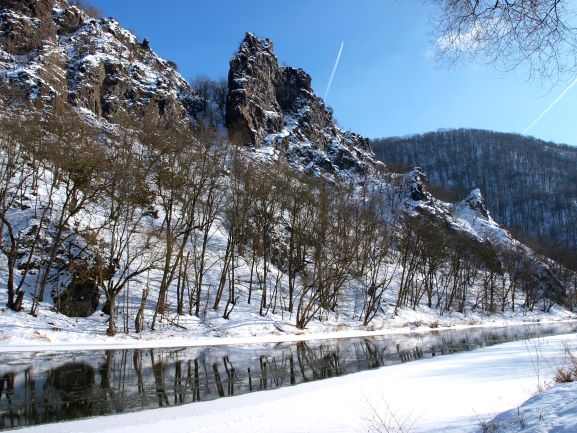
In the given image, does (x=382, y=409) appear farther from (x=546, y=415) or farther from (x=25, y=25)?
(x=25, y=25)

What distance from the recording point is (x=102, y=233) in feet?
117

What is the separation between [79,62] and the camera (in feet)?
238

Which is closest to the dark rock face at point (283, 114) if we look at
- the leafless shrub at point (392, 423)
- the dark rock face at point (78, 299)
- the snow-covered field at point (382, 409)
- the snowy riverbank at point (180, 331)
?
the snowy riverbank at point (180, 331)

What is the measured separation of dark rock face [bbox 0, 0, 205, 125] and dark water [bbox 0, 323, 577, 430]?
149ft

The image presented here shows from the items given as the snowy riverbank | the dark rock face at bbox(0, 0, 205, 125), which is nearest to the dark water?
the snowy riverbank

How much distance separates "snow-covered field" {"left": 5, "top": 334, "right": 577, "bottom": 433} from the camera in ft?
19.1

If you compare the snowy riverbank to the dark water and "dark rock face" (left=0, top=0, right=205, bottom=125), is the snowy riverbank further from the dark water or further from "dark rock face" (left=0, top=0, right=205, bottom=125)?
"dark rock face" (left=0, top=0, right=205, bottom=125)

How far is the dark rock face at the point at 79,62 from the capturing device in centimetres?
6412

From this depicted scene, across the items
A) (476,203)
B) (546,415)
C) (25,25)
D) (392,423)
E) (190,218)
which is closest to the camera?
(546,415)

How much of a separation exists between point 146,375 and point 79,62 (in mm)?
71954

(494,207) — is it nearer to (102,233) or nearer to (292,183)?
(292,183)

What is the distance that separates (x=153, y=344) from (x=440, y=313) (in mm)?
46962

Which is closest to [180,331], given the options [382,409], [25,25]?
[382,409]

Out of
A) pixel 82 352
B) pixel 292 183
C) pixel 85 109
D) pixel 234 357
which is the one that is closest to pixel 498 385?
pixel 234 357
